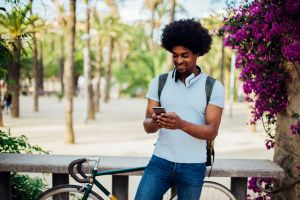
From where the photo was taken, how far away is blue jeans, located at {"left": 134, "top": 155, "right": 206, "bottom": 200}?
9.68 ft

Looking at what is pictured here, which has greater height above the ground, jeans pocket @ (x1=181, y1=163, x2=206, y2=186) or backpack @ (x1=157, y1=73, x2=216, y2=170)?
backpack @ (x1=157, y1=73, x2=216, y2=170)

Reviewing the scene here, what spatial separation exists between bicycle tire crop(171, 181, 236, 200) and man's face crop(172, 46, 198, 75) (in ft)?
4.15

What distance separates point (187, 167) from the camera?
2.94 metres

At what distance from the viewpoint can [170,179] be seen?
3.03 m

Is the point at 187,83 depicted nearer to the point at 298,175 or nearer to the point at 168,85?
the point at 168,85

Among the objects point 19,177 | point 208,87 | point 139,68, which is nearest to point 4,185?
point 19,177

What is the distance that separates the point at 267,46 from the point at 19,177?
3.13 m

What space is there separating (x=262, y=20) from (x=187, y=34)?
159 cm

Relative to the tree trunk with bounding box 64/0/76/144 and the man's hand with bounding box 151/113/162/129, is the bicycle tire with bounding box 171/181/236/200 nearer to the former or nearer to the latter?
the man's hand with bounding box 151/113/162/129

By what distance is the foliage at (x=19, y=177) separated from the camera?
4.53 metres

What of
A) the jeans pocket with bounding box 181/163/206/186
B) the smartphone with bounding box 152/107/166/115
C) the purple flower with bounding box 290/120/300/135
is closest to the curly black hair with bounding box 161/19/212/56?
the smartphone with bounding box 152/107/166/115

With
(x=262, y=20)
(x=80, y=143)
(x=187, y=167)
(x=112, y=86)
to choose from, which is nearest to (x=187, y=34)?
(x=187, y=167)

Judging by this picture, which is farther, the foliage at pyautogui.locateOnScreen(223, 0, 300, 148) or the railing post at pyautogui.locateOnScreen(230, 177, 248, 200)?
→ the railing post at pyautogui.locateOnScreen(230, 177, 248, 200)

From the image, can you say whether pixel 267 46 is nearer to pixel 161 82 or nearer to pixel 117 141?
pixel 161 82
